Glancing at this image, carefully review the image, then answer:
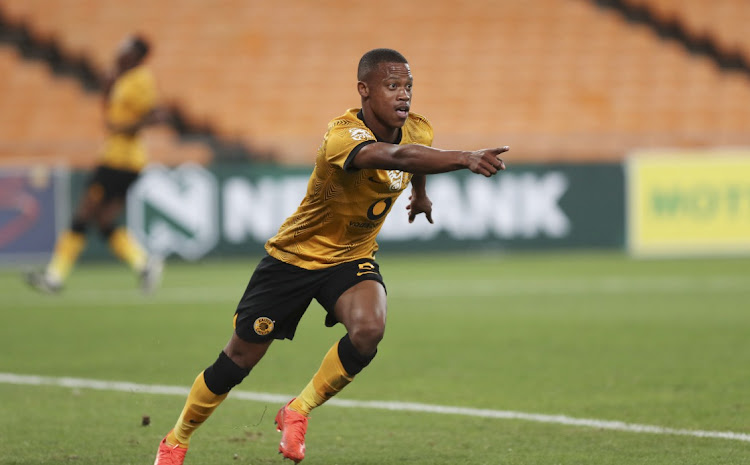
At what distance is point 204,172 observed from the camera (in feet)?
56.0

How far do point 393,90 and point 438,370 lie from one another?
→ 336cm

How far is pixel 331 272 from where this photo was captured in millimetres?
5051

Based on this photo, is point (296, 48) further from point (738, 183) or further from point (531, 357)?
point (531, 357)

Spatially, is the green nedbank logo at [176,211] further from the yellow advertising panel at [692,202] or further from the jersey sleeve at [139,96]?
the yellow advertising panel at [692,202]

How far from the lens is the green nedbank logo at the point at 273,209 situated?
1684 centimetres

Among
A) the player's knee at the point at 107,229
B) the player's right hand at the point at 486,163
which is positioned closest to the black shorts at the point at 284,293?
the player's right hand at the point at 486,163

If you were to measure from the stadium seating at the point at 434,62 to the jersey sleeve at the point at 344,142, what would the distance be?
15.9 metres

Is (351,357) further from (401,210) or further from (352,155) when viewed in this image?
(401,210)

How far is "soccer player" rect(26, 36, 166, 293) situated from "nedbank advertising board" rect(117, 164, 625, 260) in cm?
370

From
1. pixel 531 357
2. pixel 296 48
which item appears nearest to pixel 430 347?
pixel 531 357

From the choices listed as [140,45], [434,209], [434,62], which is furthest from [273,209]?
[434,62]

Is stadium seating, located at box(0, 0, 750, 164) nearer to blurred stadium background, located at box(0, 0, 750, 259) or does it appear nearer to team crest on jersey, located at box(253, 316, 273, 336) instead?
blurred stadium background, located at box(0, 0, 750, 259)

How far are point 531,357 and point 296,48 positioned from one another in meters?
15.2

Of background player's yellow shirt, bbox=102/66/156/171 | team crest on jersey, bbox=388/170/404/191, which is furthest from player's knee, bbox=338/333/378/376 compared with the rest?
background player's yellow shirt, bbox=102/66/156/171
